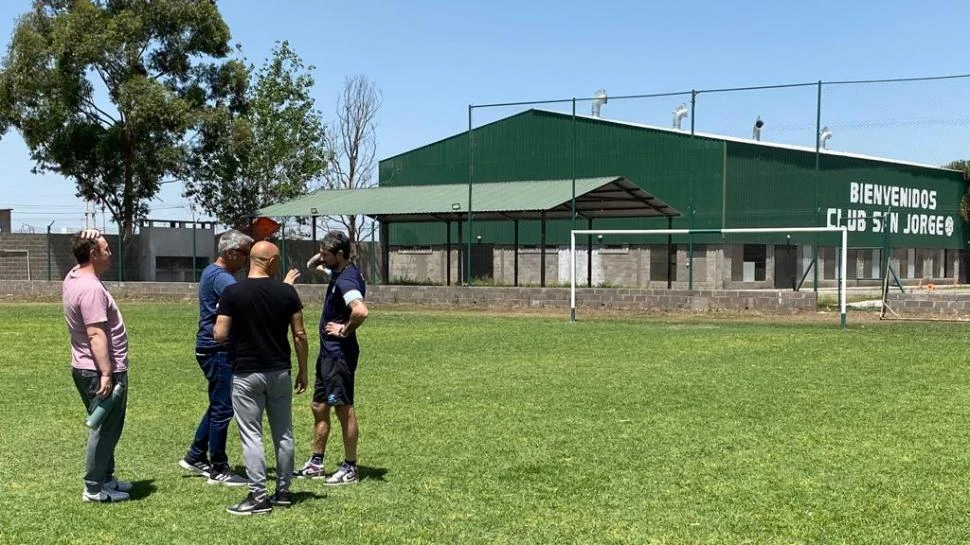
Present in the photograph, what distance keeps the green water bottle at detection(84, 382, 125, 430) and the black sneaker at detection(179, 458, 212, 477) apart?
1.03 meters

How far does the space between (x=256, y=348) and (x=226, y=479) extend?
1.30 m

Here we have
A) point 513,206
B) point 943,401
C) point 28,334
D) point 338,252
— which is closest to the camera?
point 338,252

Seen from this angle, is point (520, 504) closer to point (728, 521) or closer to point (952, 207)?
point (728, 521)

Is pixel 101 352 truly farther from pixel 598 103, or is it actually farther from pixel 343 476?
pixel 598 103

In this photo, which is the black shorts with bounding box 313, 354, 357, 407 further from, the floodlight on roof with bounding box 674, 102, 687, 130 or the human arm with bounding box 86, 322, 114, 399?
the floodlight on roof with bounding box 674, 102, 687, 130

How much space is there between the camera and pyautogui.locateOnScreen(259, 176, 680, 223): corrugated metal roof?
1080 inches

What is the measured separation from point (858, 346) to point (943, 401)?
551 cm

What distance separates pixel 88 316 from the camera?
5.58m

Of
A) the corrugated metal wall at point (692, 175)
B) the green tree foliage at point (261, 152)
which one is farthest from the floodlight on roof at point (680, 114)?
the green tree foliage at point (261, 152)

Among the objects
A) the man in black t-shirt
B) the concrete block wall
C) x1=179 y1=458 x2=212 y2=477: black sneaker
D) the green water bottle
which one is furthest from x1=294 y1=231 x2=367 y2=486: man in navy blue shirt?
the concrete block wall

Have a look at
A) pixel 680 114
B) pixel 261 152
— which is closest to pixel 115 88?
pixel 261 152

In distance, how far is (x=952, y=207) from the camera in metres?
42.6

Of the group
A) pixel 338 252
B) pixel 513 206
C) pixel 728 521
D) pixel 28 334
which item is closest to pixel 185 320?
pixel 28 334

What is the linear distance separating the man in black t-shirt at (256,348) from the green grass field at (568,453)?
34 centimetres
